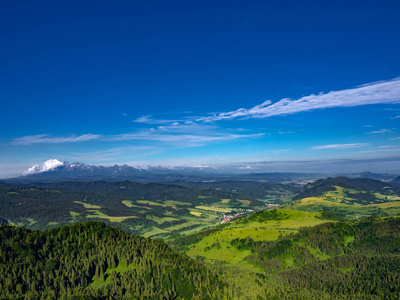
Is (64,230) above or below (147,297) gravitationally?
above

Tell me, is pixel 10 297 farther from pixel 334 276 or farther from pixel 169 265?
pixel 334 276

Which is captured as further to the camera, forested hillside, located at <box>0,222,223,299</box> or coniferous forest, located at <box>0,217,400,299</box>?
coniferous forest, located at <box>0,217,400,299</box>

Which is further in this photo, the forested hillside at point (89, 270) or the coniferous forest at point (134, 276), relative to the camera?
the coniferous forest at point (134, 276)

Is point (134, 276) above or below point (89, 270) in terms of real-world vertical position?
below

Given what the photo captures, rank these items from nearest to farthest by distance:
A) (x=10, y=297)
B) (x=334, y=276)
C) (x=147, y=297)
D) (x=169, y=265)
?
(x=10, y=297) < (x=147, y=297) < (x=169, y=265) < (x=334, y=276)

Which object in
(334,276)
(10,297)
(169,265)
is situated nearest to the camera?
(10,297)

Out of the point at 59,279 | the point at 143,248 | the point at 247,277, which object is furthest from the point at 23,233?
the point at 247,277

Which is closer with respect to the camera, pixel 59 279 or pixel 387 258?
pixel 59 279

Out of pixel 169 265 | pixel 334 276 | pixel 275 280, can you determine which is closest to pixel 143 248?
pixel 169 265

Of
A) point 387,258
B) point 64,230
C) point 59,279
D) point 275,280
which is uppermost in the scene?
point 64,230

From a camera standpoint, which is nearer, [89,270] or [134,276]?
[134,276]
